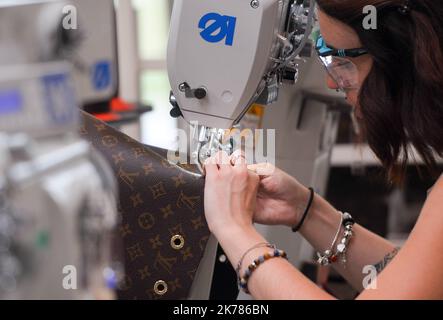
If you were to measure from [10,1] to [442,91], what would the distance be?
689mm

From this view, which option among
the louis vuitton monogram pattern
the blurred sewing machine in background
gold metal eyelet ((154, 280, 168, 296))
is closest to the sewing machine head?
the louis vuitton monogram pattern

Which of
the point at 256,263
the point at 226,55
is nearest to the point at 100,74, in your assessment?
the point at 226,55

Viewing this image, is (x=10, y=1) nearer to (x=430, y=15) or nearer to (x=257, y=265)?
(x=257, y=265)

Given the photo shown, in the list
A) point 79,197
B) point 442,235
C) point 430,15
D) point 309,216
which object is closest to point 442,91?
point 430,15

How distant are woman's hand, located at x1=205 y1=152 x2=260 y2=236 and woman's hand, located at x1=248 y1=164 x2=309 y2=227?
0.11 meters

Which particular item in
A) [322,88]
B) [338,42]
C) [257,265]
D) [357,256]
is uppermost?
[338,42]

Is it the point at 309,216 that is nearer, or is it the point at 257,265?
the point at 257,265

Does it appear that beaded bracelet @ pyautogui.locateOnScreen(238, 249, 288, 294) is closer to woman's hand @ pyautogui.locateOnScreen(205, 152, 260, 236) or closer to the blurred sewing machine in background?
woman's hand @ pyautogui.locateOnScreen(205, 152, 260, 236)

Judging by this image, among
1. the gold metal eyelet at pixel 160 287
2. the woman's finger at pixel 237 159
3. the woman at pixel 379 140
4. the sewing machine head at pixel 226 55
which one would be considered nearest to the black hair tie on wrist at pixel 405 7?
the woman at pixel 379 140

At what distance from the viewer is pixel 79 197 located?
51 cm

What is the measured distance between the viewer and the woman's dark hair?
98 cm

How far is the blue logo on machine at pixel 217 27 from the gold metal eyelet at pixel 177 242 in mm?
324

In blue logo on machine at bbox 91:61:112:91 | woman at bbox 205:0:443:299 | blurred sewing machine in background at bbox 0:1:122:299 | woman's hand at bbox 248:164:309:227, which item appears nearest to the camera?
blurred sewing machine in background at bbox 0:1:122:299

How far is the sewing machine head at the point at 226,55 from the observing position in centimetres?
103
